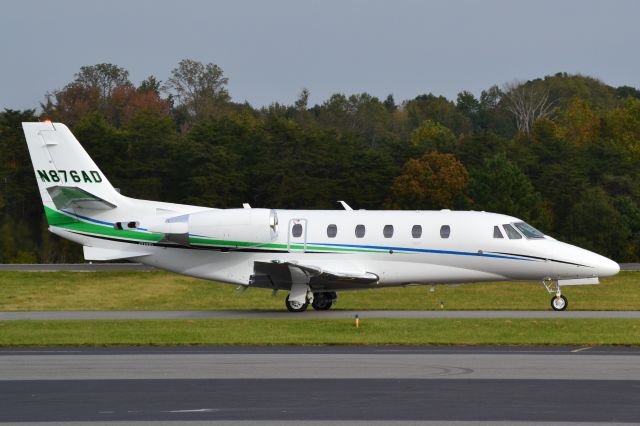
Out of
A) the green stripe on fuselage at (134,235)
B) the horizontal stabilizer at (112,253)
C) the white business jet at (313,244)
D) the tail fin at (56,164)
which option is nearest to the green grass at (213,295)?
the white business jet at (313,244)

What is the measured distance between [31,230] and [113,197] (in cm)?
1634

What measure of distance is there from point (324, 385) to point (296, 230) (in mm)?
15415

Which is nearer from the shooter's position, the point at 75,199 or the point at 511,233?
the point at 511,233

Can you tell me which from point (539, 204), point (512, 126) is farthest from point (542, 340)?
point (512, 126)

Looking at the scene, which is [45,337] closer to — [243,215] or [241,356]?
[241,356]

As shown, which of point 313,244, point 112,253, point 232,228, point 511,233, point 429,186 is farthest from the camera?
point 429,186

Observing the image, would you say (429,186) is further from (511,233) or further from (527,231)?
(511,233)

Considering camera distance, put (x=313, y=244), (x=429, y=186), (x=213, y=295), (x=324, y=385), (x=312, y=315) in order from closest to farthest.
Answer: (x=324, y=385)
(x=312, y=315)
(x=313, y=244)
(x=213, y=295)
(x=429, y=186)

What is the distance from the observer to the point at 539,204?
6606cm

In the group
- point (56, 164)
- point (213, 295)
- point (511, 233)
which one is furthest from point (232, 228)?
point (213, 295)

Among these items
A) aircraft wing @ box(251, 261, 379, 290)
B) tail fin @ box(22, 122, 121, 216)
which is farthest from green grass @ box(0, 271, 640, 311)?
tail fin @ box(22, 122, 121, 216)

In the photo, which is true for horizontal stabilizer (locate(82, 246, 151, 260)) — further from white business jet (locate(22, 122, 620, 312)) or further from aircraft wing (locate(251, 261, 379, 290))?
aircraft wing (locate(251, 261, 379, 290))

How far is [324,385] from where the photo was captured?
56.0 ft

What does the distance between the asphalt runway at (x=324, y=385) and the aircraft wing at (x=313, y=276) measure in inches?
324
